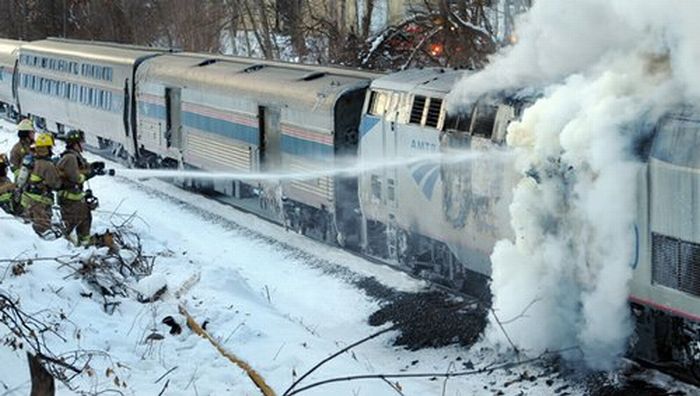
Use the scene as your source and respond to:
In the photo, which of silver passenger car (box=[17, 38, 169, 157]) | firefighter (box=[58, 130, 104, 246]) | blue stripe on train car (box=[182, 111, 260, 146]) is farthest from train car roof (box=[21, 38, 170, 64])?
firefighter (box=[58, 130, 104, 246])

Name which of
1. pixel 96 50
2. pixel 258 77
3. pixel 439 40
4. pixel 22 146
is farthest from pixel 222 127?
pixel 439 40

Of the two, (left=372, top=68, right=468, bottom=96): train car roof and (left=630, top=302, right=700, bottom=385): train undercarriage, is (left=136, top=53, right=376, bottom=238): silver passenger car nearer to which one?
(left=372, top=68, right=468, bottom=96): train car roof

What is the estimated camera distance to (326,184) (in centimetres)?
1563

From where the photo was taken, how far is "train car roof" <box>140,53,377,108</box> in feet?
51.6

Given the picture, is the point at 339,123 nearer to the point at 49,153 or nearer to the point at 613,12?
the point at 49,153

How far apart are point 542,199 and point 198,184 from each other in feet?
42.6

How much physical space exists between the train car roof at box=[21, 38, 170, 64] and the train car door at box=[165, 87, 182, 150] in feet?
7.85

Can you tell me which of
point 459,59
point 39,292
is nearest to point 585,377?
point 39,292

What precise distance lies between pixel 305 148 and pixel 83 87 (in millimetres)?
12013

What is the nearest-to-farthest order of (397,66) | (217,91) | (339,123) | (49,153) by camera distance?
(49,153) < (339,123) < (217,91) < (397,66)

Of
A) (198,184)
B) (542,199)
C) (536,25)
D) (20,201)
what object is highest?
(536,25)

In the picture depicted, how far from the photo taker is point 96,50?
86.1ft

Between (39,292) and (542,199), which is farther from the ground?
(542,199)

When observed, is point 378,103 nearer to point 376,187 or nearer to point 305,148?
point 376,187
